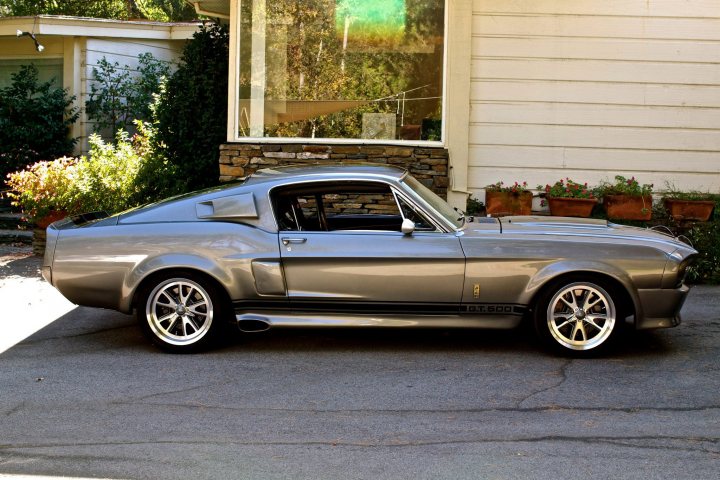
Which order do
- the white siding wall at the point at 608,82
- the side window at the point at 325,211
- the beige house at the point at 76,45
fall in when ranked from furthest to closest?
1. the beige house at the point at 76,45
2. the white siding wall at the point at 608,82
3. the side window at the point at 325,211

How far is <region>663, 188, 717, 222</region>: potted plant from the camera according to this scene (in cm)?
1138

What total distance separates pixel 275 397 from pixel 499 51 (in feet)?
22.7

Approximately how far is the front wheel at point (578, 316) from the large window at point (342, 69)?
16.9 feet

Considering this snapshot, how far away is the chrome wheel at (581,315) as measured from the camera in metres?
6.98

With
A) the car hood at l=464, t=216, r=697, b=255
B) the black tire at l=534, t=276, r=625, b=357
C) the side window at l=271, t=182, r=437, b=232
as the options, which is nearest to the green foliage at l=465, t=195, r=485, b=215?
the side window at l=271, t=182, r=437, b=232

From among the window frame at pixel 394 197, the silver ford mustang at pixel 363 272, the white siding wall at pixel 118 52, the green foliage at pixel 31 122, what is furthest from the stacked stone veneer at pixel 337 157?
the white siding wall at pixel 118 52

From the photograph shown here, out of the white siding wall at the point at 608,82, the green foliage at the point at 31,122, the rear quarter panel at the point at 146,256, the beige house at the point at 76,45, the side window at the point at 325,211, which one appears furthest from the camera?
the beige house at the point at 76,45

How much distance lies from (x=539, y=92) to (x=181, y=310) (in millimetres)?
6211

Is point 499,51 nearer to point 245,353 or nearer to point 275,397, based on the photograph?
point 245,353

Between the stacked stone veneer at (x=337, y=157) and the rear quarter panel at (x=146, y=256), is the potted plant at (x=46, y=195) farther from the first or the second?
the rear quarter panel at (x=146, y=256)

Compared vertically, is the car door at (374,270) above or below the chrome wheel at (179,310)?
above

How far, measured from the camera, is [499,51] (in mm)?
11797

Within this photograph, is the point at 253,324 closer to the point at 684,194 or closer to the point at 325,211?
the point at 325,211

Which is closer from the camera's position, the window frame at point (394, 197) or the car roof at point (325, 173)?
the window frame at point (394, 197)
